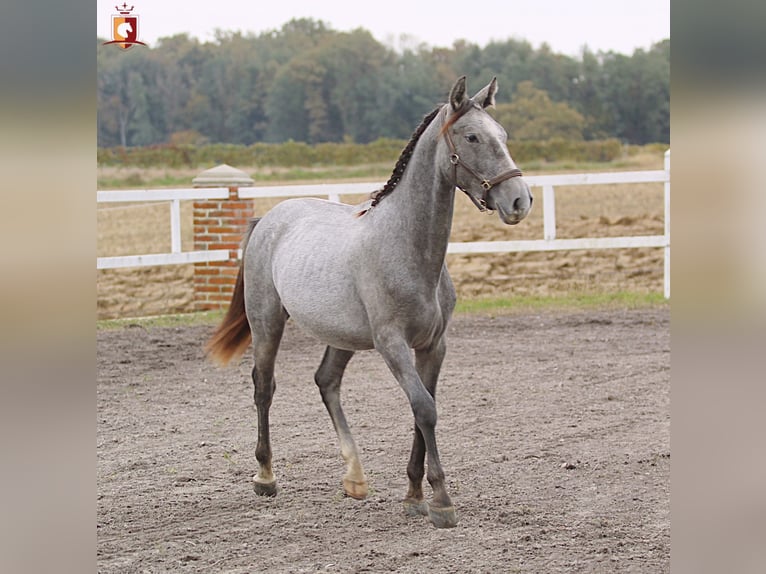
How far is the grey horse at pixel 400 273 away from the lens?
13.1ft

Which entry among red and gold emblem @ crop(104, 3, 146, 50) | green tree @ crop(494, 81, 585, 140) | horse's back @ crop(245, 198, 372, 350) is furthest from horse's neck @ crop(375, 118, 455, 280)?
green tree @ crop(494, 81, 585, 140)

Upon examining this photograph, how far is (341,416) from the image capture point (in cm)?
492

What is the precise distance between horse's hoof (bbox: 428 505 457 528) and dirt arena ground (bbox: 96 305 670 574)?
51mm

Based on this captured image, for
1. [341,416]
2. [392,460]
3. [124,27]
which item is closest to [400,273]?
[341,416]

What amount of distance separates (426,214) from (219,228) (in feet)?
21.0

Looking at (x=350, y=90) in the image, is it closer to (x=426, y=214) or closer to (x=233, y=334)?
(x=233, y=334)

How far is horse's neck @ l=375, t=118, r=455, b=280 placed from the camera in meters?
4.21

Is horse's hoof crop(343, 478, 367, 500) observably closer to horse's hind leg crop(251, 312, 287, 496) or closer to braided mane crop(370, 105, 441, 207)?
horse's hind leg crop(251, 312, 287, 496)

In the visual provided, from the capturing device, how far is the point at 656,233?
14.5 m

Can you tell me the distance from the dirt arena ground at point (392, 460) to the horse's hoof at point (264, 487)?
68 millimetres

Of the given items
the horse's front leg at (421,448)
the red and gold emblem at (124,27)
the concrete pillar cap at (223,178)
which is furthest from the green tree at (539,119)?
the red and gold emblem at (124,27)
